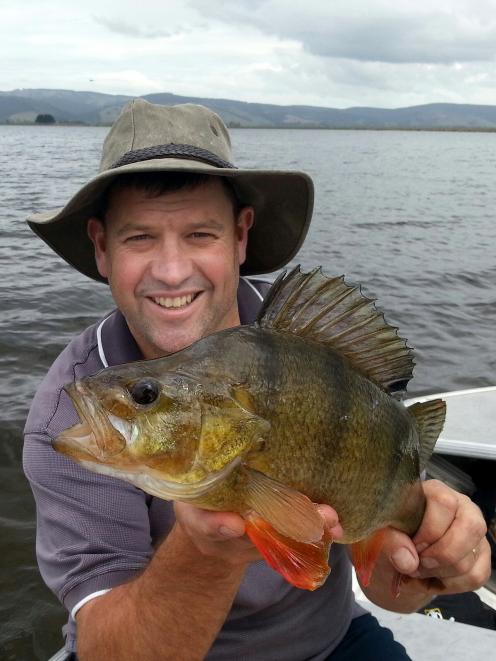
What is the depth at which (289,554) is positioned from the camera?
171 centimetres

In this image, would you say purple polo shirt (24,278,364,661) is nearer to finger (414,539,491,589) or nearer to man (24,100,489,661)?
man (24,100,489,661)

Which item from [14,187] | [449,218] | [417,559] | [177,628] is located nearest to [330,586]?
[417,559]

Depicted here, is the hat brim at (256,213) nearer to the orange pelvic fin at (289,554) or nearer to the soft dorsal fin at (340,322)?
the soft dorsal fin at (340,322)

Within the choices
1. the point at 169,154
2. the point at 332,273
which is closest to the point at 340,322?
the point at 169,154

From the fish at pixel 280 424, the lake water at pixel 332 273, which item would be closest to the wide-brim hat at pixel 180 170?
the fish at pixel 280 424

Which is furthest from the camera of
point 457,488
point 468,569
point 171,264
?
point 457,488

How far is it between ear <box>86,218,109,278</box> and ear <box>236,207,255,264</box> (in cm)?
64

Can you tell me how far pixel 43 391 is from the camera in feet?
8.77

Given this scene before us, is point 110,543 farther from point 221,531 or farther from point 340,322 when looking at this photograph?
point 340,322

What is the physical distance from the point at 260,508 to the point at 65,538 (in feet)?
3.70

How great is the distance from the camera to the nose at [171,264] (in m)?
2.76

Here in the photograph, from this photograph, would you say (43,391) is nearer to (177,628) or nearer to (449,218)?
(177,628)

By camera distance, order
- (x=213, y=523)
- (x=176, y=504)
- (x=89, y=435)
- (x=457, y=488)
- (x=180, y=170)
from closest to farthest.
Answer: (x=89, y=435)
(x=213, y=523)
(x=176, y=504)
(x=180, y=170)
(x=457, y=488)

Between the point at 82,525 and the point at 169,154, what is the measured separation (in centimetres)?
157
